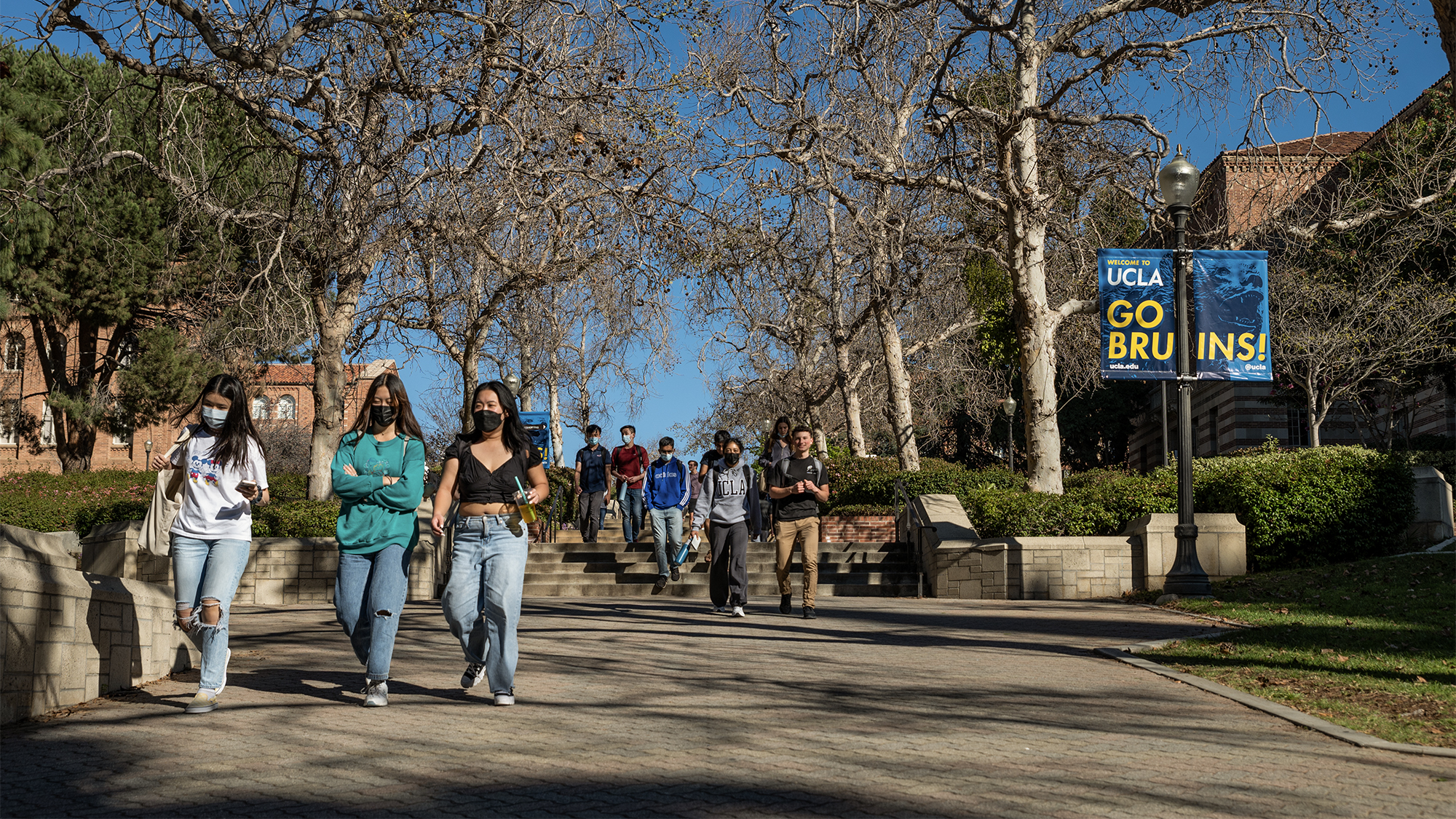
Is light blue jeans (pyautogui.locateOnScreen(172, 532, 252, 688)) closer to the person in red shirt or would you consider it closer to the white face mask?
the white face mask

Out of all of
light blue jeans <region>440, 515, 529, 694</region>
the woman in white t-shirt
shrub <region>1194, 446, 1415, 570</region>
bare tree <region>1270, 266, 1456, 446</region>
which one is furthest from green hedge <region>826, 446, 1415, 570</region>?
bare tree <region>1270, 266, 1456, 446</region>

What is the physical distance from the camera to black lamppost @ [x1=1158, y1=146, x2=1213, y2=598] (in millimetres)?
13883

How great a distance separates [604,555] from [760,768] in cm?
1402

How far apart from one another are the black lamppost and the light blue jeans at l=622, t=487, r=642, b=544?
7747 millimetres

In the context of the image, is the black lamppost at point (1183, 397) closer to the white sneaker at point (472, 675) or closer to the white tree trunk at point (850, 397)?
the white sneaker at point (472, 675)

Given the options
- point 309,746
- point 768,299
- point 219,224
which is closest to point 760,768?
point 309,746

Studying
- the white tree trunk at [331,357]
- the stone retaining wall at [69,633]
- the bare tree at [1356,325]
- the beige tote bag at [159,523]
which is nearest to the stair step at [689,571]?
the white tree trunk at [331,357]

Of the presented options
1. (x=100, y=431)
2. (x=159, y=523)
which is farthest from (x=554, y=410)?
(x=159, y=523)

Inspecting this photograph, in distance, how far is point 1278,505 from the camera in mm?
16156

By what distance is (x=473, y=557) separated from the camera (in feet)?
22.7

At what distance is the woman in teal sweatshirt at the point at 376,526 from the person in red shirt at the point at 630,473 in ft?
33.4

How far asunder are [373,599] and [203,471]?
4.17 ft

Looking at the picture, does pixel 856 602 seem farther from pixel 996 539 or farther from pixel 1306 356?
pixel 1306 356

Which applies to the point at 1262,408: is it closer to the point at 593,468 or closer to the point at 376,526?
the point at 593,468
